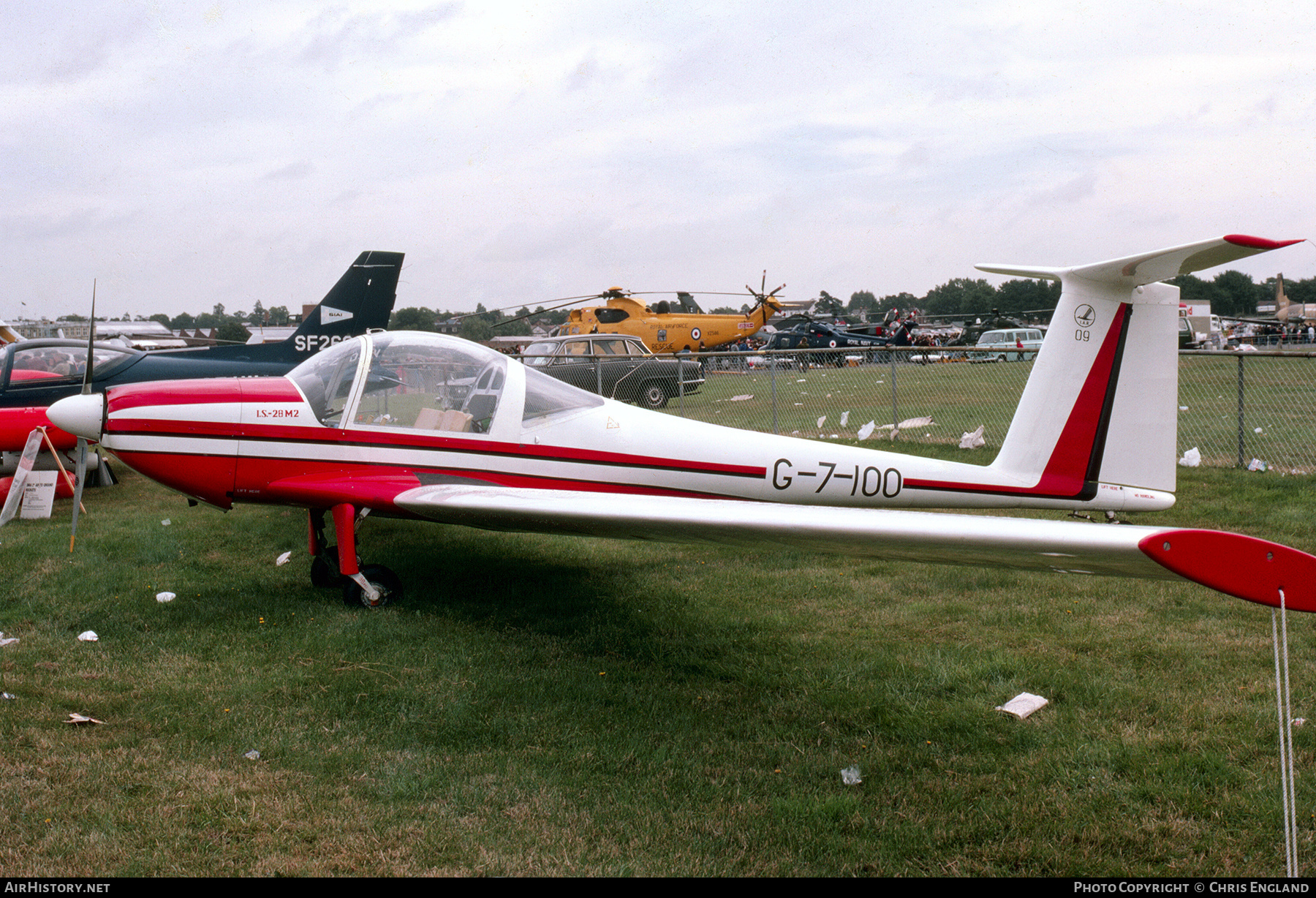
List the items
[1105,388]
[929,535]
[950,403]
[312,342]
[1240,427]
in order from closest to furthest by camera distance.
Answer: [929,535]
[1105,388]
[1240,427]
[312,342]
[950,403]

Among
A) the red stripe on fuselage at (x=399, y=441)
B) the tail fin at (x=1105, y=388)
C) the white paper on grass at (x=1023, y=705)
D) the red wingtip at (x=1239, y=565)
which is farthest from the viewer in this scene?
the red stripe on fuselage at (x=399, y=441)

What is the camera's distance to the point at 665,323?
28234 mm

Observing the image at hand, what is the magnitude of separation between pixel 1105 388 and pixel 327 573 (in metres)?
5.47

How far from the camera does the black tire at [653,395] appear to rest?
1720 cm

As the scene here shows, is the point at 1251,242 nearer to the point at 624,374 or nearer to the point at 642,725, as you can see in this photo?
the point at 642,725

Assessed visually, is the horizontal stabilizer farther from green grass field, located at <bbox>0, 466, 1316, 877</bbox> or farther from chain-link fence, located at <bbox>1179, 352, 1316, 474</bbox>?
chain-link fence, located at <bbox>1179, 352, 1316, 474</bbox>

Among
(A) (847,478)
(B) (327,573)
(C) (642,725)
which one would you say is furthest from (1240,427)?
(B) (327,573)

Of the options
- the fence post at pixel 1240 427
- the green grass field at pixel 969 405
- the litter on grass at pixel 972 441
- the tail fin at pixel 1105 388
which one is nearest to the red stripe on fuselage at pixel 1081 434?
the tail fin at pixel 1105 388

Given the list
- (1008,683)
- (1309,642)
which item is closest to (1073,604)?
(1309,642)

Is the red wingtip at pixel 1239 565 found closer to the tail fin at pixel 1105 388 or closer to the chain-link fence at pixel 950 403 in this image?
the tail fin at pixel 1105 388

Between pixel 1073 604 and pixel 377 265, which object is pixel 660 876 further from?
pixel 377 265

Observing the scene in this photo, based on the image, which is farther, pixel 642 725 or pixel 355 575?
pixel 355 575

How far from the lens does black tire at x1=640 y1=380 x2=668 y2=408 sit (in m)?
17.2

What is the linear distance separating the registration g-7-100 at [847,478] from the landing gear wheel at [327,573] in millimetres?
3160
